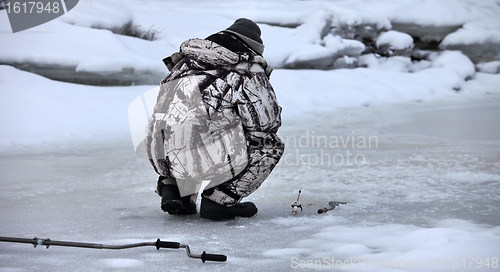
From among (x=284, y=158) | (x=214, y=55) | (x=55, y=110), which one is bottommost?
(x=284, y=158)

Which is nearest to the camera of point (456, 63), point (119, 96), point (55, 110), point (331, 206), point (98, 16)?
point (331, 206)

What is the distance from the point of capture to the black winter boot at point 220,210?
3.02 metres

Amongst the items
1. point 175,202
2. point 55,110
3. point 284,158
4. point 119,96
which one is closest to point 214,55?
point 175,202

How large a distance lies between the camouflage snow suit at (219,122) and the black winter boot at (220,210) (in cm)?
3

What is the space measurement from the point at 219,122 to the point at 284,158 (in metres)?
2.10

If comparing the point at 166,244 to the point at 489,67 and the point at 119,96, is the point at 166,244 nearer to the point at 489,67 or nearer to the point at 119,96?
the point at 119,96

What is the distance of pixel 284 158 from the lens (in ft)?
16.6

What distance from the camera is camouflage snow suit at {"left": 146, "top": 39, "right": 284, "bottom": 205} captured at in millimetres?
2967

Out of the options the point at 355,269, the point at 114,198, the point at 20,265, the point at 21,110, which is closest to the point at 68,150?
the point at 21,110

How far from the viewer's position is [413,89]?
422 inches

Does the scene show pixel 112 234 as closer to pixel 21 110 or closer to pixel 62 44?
pixel 21 110

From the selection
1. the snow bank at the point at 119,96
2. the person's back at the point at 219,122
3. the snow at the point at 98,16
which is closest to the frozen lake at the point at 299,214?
the person's back at the point at 219,122

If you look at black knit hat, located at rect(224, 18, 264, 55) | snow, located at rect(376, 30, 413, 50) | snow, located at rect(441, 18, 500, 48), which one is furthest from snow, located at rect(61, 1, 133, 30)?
snow, located at rect(441, 18, 500, 48)

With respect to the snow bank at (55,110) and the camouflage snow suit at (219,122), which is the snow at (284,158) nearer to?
the snow bank at (55,110)
